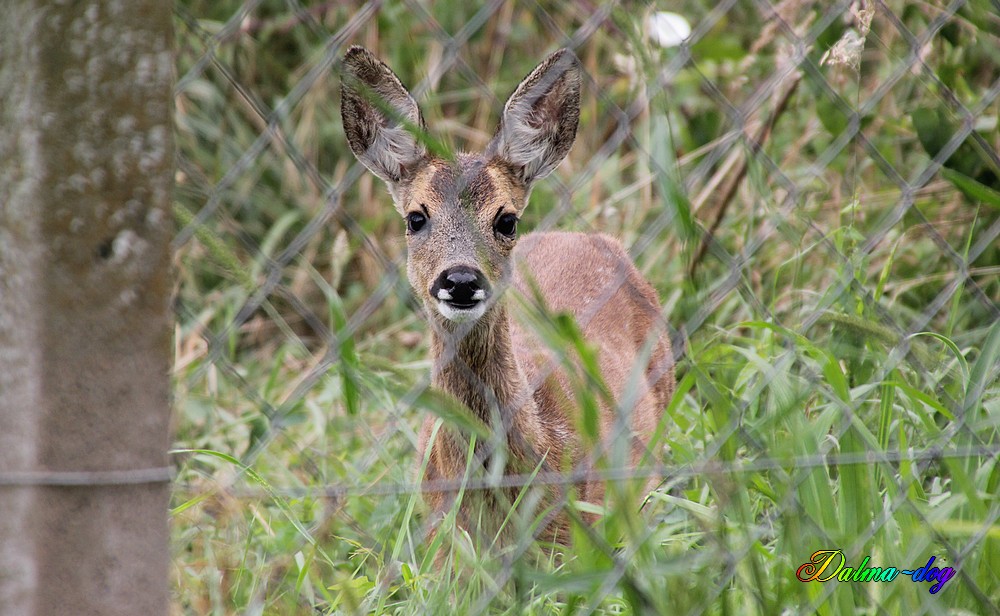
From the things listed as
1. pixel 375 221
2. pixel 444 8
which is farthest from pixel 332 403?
pixel 444 8

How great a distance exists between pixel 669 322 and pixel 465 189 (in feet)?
5.26

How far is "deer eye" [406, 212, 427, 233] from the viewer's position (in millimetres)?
3346

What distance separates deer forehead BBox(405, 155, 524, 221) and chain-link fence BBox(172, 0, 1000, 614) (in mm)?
302

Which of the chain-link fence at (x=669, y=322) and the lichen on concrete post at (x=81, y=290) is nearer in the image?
the lichen on concrete post at (x=81, y=290)

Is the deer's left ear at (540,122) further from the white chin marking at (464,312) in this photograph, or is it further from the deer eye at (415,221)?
the white chin marking at (464,312)

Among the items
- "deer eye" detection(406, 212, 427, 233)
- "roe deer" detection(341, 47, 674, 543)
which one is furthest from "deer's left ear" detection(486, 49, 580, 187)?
"deer eye" detection(406, 212, 427, 233)

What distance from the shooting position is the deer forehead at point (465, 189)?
3.26 metres

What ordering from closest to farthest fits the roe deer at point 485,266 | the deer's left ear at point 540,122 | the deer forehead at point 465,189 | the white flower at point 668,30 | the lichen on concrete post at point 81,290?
the lichen on concrete post at point 81,290
the deer's left ear at point 540,122
the roe deer at point 485,266
the deer forehead at point 465,189
the white flower at point 668,30

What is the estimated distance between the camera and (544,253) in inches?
180

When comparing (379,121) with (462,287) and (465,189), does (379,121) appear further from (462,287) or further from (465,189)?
(462,287)

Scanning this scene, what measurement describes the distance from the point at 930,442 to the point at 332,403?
2137mm

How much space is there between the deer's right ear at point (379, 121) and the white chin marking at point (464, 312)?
47 centimetres

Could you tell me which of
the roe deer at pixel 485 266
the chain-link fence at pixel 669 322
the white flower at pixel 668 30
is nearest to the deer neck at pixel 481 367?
the roe deer at pixel 485 266

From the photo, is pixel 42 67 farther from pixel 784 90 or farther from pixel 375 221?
pixel 375 221
